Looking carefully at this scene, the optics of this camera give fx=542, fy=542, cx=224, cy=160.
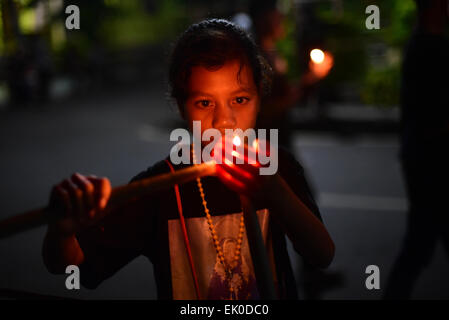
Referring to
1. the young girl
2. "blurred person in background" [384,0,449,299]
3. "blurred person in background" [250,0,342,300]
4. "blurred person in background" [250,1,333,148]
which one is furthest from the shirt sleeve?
"blurred person in background" [250,1,333,148]

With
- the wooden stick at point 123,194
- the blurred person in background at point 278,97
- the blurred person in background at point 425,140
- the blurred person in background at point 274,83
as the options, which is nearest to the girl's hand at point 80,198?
the wooden stick at point 123,194

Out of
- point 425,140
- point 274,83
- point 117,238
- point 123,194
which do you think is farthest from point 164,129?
point 123,194

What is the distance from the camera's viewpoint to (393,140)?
33.9 ft

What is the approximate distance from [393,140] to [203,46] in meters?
9.22

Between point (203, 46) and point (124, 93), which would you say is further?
point (124, 93)

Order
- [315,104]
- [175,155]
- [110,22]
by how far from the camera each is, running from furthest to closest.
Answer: [110,22], [315,104], [175,155]

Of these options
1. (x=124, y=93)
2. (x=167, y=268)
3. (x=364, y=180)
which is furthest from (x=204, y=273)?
(x=124, y=93)

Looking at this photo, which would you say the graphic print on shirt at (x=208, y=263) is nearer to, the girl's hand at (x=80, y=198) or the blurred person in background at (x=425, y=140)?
the girl's hand at (x=80, y=198)

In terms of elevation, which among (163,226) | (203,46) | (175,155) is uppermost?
(203,46)

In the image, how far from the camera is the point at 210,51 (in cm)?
170

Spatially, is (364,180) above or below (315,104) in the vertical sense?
below

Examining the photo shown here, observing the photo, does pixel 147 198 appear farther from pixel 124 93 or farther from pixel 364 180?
pixel 124 93

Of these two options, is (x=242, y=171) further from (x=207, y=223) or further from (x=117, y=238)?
(x=117, y=238)

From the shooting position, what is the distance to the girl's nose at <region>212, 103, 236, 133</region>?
163 cm
